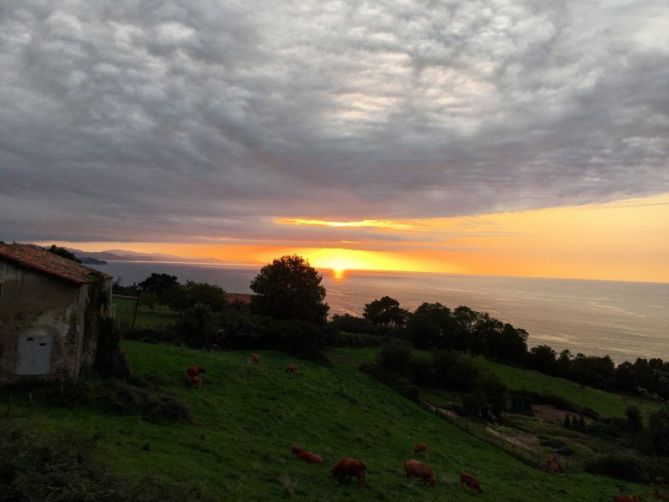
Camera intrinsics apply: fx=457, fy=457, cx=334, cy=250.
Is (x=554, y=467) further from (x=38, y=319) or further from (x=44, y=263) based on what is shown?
(x=44, y=263)

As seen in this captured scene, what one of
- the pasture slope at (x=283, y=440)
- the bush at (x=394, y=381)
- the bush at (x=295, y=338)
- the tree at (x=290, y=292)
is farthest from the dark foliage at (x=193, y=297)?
the pasture slope at (x=283, y=440)

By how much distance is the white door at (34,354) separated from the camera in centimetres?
2308

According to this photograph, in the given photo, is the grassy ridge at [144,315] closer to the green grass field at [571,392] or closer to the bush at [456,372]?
the bush at [456,372]

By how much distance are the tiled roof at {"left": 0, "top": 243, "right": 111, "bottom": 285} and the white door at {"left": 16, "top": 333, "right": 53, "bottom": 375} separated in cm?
325

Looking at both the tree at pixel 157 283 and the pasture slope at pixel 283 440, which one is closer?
the pasture slope at pixel 283 440

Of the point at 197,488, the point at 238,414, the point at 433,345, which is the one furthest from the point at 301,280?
the point at 197,488

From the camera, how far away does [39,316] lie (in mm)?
23594

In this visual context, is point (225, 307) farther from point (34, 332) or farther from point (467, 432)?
point (34, 332)

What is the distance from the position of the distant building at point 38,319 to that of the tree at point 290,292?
47085 millimetres

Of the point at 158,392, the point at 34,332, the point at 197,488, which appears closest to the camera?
the point at 197,488

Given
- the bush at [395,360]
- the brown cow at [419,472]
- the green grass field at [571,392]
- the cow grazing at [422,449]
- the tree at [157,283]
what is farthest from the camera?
the tree at [157,283]

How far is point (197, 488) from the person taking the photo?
47.0 feet

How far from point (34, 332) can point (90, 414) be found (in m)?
5.41

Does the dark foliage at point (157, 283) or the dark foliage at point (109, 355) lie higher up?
the dark foliage at point (157, 283)
